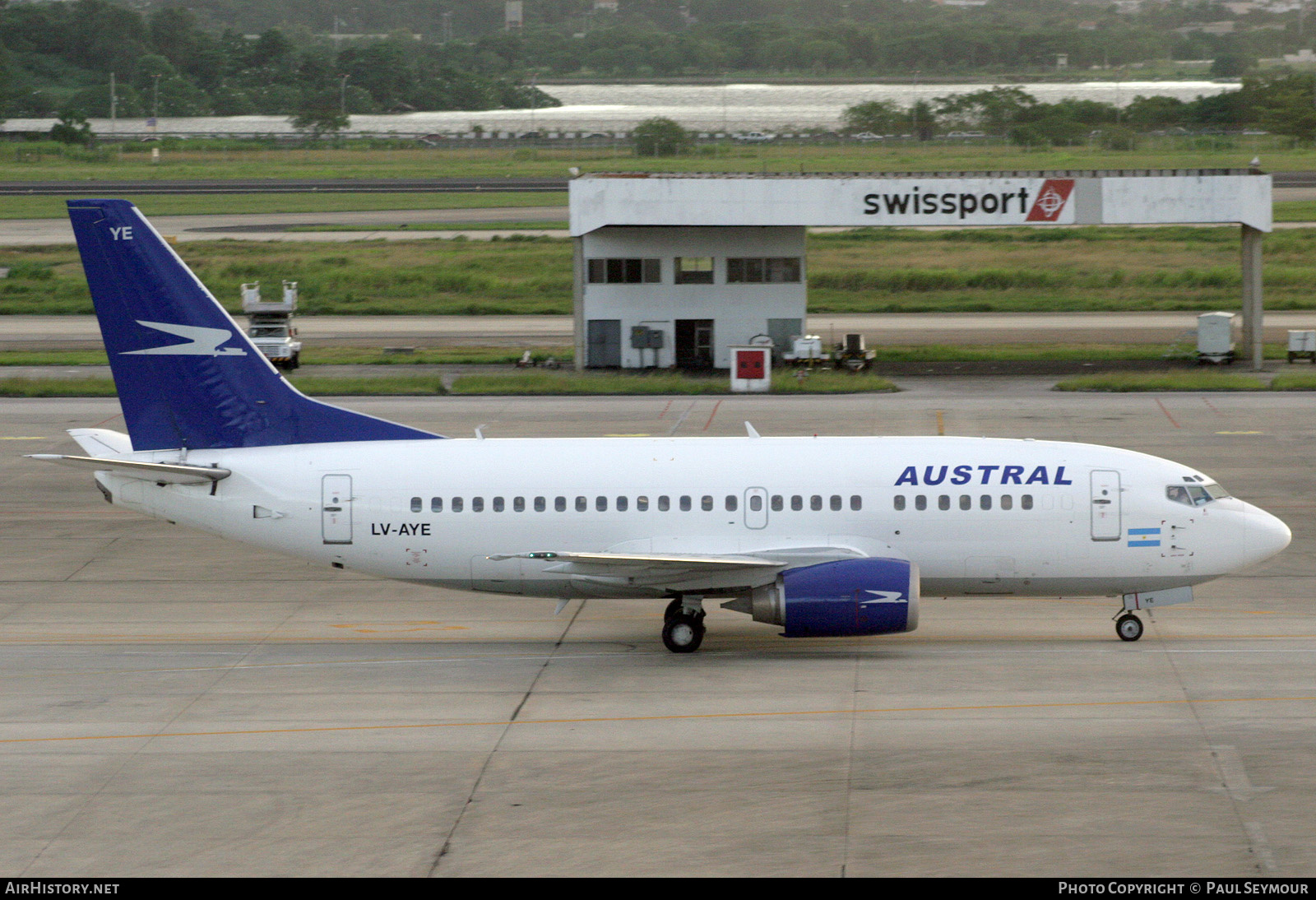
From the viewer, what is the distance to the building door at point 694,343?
202 ft

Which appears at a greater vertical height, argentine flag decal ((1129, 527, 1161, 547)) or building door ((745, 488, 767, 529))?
building door ((745, 488, 767, 529))

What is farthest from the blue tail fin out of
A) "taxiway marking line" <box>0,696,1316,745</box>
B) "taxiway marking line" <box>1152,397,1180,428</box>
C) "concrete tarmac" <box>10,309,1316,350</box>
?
"concrete tarmac" <box>10,309,1316,350</box>

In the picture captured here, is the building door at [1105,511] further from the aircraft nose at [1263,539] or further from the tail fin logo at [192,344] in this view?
the tail fin logo at [192,344]

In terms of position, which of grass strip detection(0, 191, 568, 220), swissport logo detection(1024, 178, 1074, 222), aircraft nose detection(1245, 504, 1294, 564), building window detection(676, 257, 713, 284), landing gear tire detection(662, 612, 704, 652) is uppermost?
grass strip detection(0, 191, 568, 220)

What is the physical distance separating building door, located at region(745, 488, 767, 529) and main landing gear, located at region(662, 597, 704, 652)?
1.62 meters

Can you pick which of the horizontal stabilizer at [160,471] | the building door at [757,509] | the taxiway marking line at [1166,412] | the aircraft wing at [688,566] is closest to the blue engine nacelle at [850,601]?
the aircraft wing at [688,566]

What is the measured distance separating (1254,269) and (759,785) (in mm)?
45666

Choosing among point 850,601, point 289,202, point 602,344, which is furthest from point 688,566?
point 289,202

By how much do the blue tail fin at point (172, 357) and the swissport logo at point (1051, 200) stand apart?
122 ft

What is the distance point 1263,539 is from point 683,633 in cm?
1014

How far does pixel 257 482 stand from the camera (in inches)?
1046

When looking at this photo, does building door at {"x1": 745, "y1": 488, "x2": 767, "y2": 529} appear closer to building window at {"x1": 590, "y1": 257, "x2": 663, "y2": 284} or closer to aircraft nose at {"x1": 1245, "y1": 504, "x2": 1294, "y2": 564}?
aircraft nose at {"x1": 1245, "y1": 504, "x2": 1294, "y2": 564}

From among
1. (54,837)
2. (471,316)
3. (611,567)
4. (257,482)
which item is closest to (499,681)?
(611,567)

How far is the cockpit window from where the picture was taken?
2595 centimetres
